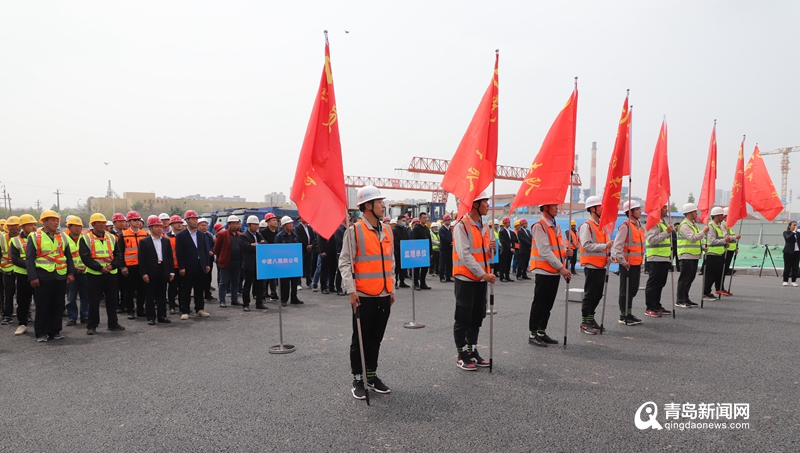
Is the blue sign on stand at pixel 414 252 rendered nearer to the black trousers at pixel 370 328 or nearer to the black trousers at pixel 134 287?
the black trousers at pixel 370 328

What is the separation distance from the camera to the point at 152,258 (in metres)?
8.86

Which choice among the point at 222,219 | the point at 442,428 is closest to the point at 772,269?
the point at 442,428

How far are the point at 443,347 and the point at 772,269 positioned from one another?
Result: 57.2 feet

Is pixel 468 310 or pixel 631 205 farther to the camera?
pixel 631 205

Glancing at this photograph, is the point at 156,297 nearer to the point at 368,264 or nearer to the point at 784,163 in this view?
the point at 368,264

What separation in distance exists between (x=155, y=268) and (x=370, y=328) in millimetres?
5932

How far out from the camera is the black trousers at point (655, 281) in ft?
28.9

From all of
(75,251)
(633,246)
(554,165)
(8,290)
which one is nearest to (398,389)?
(554,165)

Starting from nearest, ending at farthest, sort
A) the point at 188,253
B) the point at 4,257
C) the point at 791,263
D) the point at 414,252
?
the point at 4,257, the point at 188,253, the point at 414,252, the point at 791,263

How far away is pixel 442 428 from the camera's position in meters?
4.01

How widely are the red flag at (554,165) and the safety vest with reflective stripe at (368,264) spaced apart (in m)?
2.57

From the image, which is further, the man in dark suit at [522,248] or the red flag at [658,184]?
the man in dark suit at [522,248]

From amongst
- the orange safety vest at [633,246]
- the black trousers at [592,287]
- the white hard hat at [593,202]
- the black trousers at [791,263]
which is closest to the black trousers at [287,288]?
the black trousers at [592,287]

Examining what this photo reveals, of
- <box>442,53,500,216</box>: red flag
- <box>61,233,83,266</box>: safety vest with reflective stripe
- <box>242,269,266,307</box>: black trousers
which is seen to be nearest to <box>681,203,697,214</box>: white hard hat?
<box>442,53,500,216</box>: red flag
